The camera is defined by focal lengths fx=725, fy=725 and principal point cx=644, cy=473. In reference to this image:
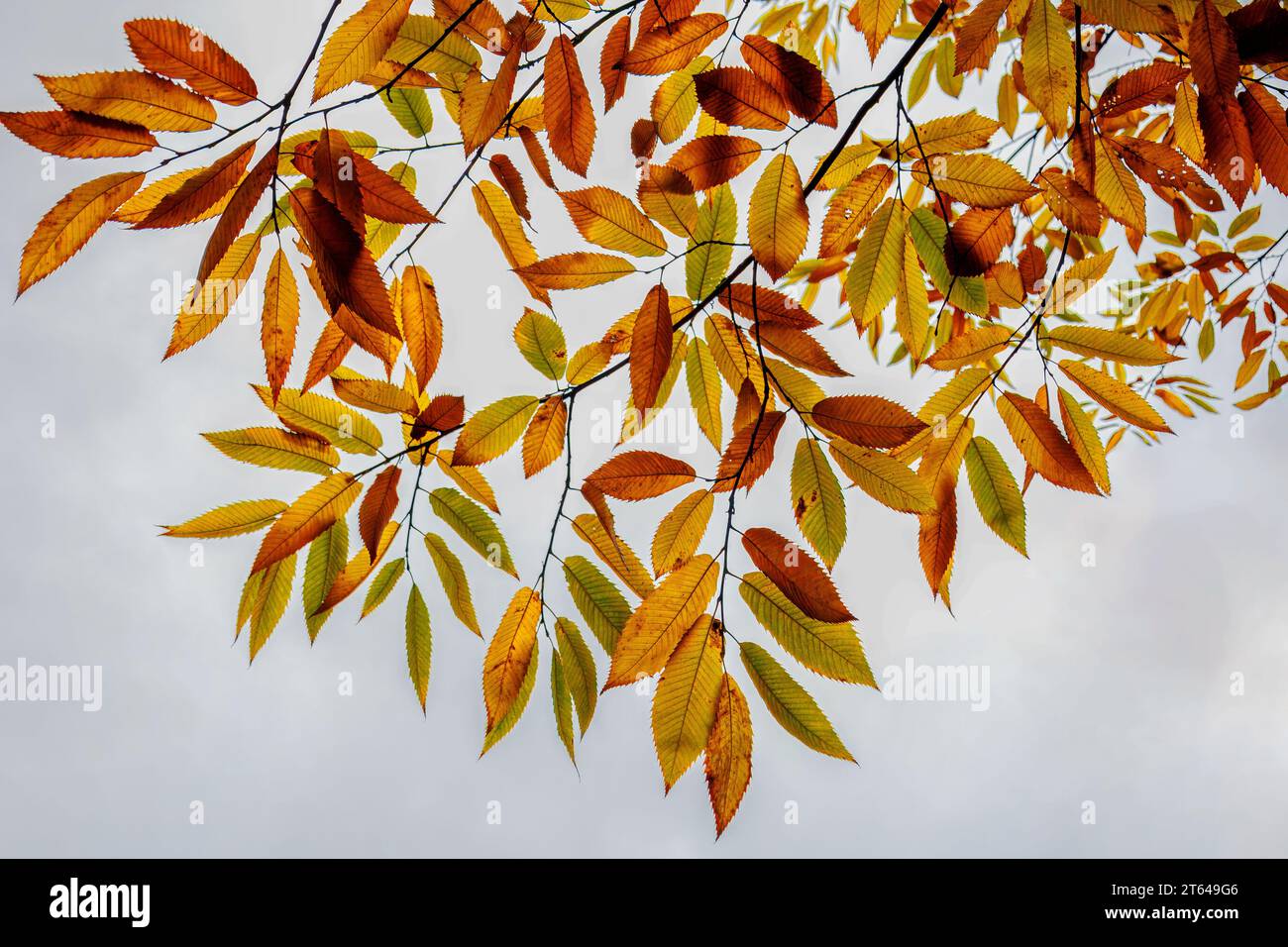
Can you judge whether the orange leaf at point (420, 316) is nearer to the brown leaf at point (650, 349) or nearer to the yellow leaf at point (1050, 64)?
the brown leaf at point (650, 349)

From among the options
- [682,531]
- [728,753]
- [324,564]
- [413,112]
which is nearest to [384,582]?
[324,564]

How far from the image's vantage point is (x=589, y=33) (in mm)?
1063

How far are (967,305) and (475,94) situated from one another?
2.48ft

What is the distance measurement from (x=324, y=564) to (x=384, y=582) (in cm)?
12

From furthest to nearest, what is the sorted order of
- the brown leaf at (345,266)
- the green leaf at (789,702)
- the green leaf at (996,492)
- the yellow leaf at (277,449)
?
1. the yellow leaf at (277,449)
2. the green leaf at (996,492)
3. the green leaf at (789,702)
4. the brown leaf at (345,266)

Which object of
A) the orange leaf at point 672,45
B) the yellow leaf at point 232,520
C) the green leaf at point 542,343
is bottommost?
the yellow leaf at point 232,520

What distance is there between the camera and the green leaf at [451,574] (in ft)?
4.21

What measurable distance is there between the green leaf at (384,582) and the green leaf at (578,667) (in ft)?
1.05

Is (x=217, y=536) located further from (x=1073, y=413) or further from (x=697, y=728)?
(x=1073, y=413)

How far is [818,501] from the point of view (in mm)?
990

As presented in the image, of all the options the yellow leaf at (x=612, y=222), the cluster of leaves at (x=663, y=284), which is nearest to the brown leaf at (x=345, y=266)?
the cluster of leaves at (x=663, y=284)

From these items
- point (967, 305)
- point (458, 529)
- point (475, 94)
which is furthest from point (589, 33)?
point (458, 529)

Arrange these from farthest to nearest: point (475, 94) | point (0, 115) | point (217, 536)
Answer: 1. point (217, 536)
2. point (475, 94)
3. point (0, 115)

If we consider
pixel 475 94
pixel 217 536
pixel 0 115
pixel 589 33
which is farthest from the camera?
pixel 217 536
